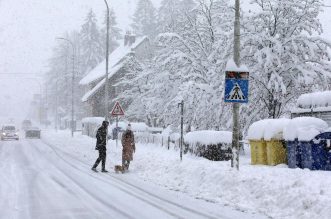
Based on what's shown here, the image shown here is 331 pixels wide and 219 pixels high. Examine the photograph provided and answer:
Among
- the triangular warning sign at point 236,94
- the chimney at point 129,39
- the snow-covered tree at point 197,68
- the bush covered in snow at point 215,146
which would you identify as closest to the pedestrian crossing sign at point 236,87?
the triangular warning sign at point 236,94

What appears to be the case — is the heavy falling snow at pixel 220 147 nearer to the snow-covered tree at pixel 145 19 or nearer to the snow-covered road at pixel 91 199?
the snow-covered road at pixel 91 199

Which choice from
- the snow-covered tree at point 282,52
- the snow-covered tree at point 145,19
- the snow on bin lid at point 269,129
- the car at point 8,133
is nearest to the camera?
the snow on bin lid at point 269,129

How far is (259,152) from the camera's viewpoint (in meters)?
16.8

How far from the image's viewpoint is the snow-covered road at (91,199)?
9609 mm

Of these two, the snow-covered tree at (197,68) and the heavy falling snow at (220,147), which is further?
the snow-covered tree at (197,68)

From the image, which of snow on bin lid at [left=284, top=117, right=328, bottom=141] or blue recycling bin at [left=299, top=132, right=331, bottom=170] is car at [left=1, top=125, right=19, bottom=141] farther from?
blue recycling bin at [left=299, top=132, right=331, bottom=170]

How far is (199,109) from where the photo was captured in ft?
97.3

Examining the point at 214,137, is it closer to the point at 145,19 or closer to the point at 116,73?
the point at 116,73

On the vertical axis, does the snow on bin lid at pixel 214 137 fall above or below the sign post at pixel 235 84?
below

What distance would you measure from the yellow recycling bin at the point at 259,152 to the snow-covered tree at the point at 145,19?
238 feet

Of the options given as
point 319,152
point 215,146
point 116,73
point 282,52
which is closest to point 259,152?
point 319,152

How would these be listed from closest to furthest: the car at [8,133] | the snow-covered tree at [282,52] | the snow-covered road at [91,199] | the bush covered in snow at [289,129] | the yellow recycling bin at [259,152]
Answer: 1. the snow-covered road at [91,199]
2. the bush covered in snow at [289,129]
3. the yellow recycling bin at [259,152]
4. the snow-covered tree at [282,52]
5. the car at [8,133]

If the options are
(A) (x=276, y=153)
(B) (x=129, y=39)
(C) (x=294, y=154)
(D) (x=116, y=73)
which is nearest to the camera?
(C) (x=294, y=154)

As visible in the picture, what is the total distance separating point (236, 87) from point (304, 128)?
2.68 metres
